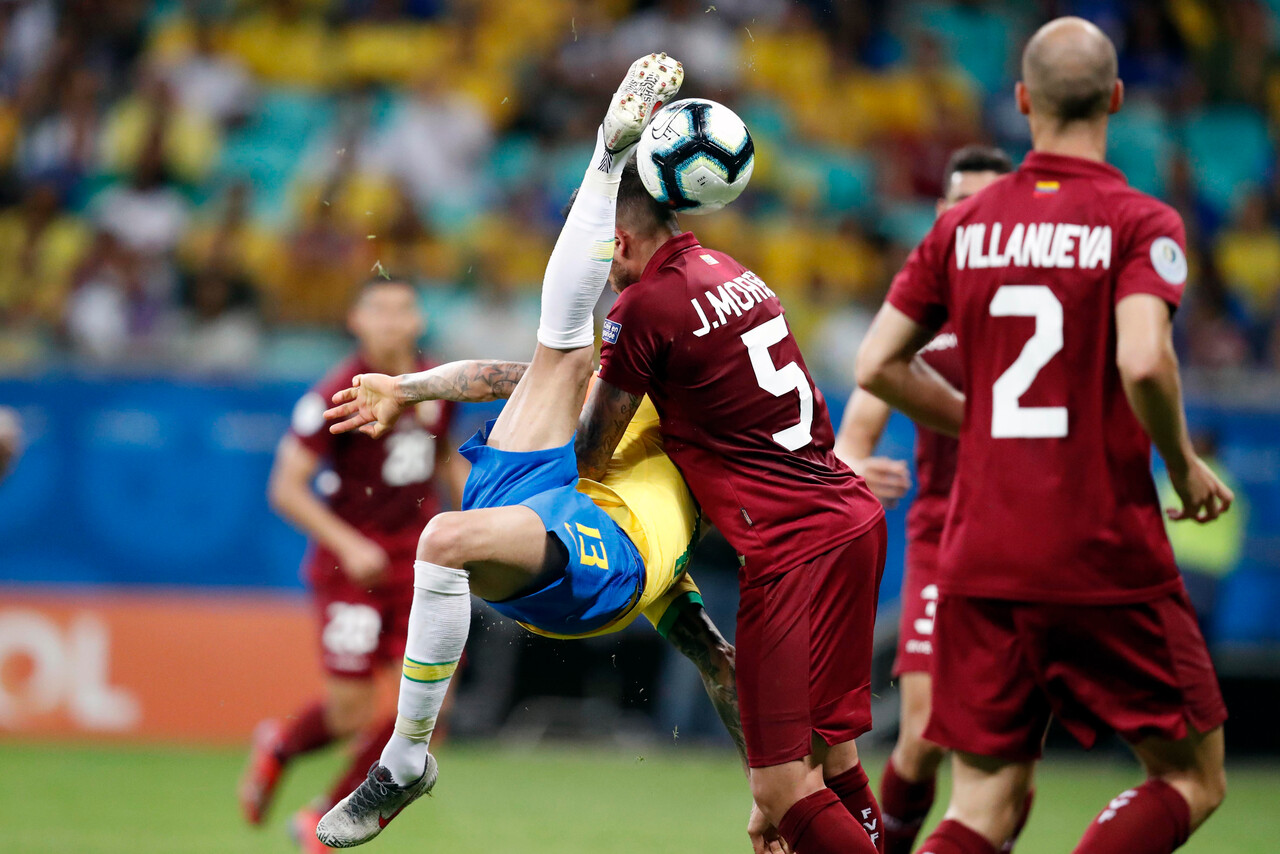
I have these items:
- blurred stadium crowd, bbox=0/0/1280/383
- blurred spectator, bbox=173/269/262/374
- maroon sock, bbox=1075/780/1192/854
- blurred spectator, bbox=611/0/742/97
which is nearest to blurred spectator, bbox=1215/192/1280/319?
blurred stadium crowd, bbox=0/0/1280/383

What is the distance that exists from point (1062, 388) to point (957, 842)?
127 centimetres

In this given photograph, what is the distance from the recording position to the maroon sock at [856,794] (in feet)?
15.6

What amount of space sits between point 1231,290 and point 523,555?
1079 centimetres

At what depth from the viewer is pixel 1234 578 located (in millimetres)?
11250

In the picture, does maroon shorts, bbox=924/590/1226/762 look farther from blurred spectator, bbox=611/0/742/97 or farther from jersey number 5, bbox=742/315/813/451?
blurred spectator, bbox=611/0/742/97

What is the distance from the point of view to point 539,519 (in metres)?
4.37

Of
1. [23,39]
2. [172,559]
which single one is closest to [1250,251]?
[172,559]

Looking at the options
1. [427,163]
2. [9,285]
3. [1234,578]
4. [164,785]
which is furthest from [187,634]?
[1234,578]

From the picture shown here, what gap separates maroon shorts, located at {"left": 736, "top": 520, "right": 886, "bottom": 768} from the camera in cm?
450

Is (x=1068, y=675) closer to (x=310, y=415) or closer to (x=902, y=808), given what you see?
(x=902, y=808)

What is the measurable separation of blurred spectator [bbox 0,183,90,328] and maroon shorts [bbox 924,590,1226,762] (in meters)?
9.30

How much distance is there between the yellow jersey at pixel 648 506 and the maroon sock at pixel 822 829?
2.48ft

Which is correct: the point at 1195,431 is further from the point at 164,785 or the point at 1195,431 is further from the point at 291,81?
the point at 291,81

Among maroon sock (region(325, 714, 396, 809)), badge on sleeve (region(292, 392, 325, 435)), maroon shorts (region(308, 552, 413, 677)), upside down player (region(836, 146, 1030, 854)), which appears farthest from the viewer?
badge on sleeve (region(292, 392, 325, 435))
